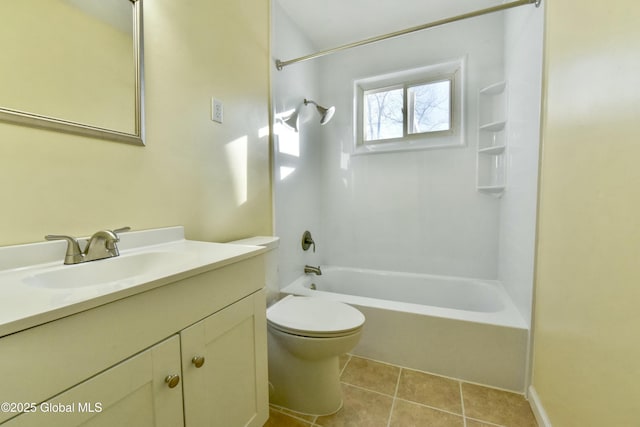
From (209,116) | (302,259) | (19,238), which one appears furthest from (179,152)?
(302,259)

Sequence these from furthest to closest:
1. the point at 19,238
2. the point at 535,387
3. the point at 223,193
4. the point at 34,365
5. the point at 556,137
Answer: the point at 223,193
the point at 535,387
the point at 556,137
the point at 19,238
the point at 34,365

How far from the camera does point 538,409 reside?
116 centimetres

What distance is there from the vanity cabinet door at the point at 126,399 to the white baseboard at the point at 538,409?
55.5 inches

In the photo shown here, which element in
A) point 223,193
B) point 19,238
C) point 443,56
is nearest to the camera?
point 19,238

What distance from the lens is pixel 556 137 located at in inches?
41.8

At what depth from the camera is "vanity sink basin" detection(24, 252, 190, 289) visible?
0.68 m

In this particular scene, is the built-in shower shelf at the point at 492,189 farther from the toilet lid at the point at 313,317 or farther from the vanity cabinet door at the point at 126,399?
the vanity cabinet door at the point at 126,399

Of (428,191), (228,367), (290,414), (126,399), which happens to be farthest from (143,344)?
(428,191)

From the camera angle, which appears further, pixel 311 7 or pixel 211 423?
pixel 311 7

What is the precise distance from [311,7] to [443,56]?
1106 mm

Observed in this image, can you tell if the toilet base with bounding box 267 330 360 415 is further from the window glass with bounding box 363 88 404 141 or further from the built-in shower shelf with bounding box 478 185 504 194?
the window glass with bounding box 363 88 404 141

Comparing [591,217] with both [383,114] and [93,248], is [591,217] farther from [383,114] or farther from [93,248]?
[383,114]

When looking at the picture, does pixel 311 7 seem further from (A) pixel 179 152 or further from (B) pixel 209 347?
(B) pixel 209 347

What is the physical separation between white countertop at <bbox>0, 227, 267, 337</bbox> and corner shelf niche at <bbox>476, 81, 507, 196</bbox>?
1824mm
